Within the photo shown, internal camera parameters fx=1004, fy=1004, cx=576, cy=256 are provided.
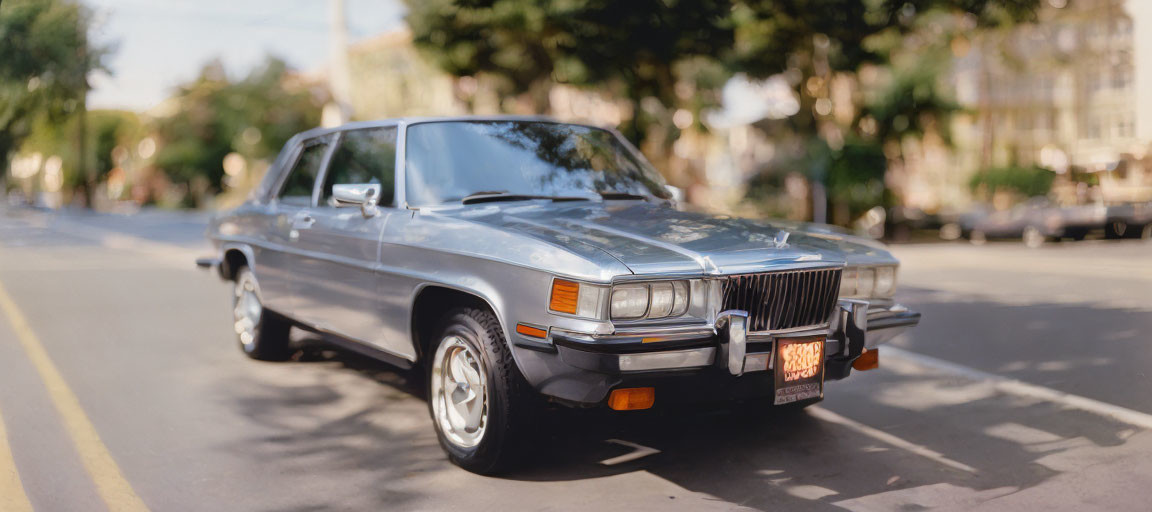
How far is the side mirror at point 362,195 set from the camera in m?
5.20

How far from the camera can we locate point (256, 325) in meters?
7.15

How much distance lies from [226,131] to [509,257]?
214ft

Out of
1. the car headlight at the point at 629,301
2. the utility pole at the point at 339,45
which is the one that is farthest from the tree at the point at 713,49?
the car headlight at the point at 629,301

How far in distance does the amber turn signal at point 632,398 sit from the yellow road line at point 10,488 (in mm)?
2411

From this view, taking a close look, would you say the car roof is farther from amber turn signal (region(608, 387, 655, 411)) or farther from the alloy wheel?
amber turn signal (region(608, 387, 655, 411))

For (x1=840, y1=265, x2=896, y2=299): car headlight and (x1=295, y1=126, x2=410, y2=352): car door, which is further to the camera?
(x1=295, y1=126, x2=410, y2=352): car door

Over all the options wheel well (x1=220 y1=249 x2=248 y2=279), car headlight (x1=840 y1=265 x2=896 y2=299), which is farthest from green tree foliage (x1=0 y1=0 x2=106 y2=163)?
car headlight (x1=840 y1=265 x2=896 y2=299)

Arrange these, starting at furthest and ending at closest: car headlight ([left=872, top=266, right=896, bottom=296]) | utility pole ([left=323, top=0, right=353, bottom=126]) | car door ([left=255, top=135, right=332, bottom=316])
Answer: utility pole ([left=323, top=0, right=353, bottom=126]) < car door ([left=255, top=135, right=332, bottom=316]) < car headlight ([left=872, top=266, right=896, bottom=296])

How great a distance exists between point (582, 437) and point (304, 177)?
2693mm

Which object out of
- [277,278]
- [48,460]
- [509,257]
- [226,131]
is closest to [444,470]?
[509,257]

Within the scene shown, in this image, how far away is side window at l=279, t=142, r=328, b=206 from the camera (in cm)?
638

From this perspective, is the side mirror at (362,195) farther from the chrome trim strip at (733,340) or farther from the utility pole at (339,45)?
the utility pole at (339,45)

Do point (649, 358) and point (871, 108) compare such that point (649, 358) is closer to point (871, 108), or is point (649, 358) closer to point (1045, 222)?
point (871, 108)

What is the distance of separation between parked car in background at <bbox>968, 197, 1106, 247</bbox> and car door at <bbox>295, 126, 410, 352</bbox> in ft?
85.6
